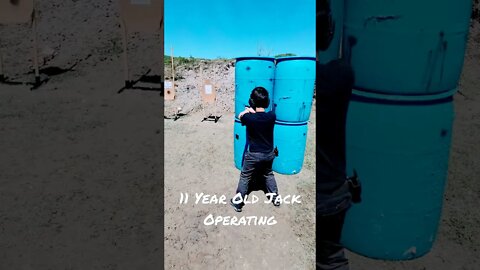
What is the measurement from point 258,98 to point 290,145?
14.0 inches

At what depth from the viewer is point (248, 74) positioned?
1.52m

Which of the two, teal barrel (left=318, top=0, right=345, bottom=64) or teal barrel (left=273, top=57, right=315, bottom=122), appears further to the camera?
teal barrel (left=273, top=57, right=315, bottom=122)

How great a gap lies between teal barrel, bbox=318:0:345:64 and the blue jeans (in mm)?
517

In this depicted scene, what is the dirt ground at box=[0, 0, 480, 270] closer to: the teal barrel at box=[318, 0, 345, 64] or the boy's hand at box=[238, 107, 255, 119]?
the boy's hand at box=[238, 107, 255, 119]

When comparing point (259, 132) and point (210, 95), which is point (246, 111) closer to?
point (259, 132)
